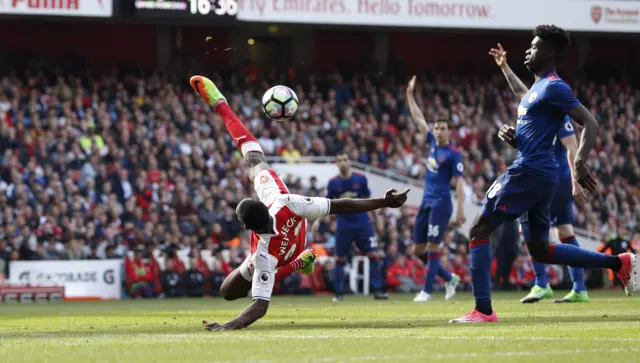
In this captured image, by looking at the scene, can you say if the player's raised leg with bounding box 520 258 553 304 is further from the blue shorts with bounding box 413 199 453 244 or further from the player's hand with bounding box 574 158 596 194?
the player's hand with bounding box 574 158 596 194

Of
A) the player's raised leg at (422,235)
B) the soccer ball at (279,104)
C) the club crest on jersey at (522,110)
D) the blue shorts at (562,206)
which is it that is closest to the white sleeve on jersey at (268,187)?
the soccer ball at (279,104)

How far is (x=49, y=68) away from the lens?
27344 mm

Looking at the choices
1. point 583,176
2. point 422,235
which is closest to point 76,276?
point 422,235

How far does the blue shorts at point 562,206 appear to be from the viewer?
13352 mm

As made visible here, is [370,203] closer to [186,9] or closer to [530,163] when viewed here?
[530,163]

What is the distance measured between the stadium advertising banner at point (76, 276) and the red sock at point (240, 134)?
868cm

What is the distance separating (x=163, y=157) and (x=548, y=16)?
11.5 m

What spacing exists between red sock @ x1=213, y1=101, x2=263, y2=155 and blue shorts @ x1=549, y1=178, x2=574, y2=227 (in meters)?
4.13

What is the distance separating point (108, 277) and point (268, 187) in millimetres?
10197

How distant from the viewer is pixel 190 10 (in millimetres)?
25750

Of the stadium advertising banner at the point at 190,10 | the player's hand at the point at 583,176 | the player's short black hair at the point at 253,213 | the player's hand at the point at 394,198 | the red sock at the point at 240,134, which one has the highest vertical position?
the stadium advertising banner at the point at 190,10

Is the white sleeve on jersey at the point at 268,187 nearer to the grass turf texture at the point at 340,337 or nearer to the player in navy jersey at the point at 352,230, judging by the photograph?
the grass turf texture at the point at 340,337

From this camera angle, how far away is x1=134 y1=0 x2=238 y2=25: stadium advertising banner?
25.5 meters

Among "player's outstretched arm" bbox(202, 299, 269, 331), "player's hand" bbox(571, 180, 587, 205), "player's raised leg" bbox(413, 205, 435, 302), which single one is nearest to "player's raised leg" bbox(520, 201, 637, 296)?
"player's hand" bbox(571, 180, 587, 205)
